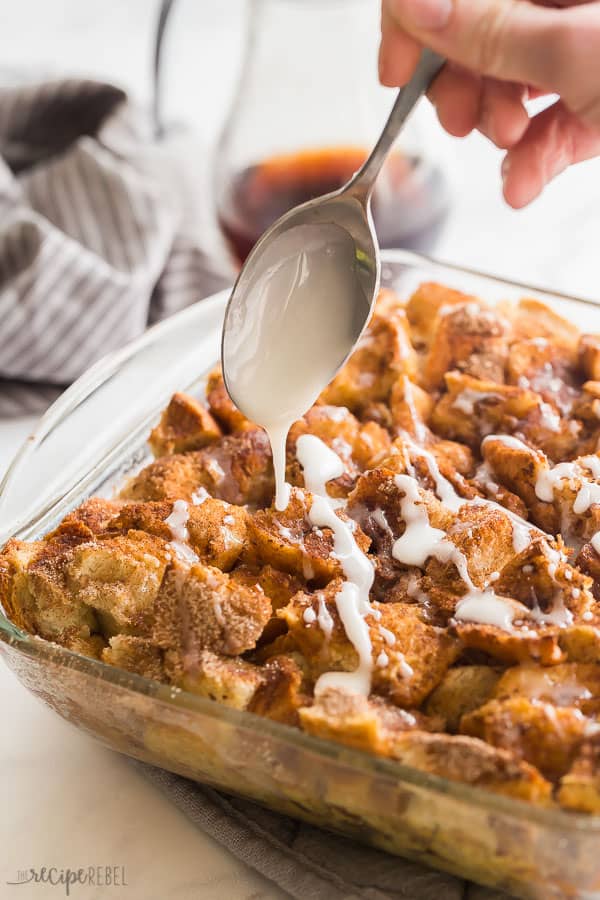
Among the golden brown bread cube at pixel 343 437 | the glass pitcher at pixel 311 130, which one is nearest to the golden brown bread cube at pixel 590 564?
A: the golden brown bread cube at pixel 343 437

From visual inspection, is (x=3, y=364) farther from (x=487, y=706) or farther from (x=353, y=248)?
(x=487, y=706)

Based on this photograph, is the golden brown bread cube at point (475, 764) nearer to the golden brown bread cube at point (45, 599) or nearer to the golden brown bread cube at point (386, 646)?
the golden brown bread cube at point (386, 646)

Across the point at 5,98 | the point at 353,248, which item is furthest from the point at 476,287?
the point at 5,98

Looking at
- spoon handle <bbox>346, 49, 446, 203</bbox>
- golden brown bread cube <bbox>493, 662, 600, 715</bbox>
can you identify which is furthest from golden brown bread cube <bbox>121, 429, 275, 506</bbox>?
golden brown bread cube <bbox>493, 662, 600, 715</bbox>

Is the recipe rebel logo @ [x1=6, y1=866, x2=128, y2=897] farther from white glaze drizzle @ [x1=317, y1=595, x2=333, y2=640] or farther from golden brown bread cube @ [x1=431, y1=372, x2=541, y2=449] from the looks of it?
golden brown bread cube @ [x1=431, y1=372, x2=541, y2=449]

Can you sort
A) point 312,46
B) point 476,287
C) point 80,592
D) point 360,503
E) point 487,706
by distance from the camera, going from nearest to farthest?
point 487,706, point 80,592, point 360,503, point 476,287, point 312,46

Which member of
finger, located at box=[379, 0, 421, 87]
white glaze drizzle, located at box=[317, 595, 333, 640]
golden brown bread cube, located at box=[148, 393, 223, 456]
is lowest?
golden brown bread cube, located at box=[148, 393, 223, 456]

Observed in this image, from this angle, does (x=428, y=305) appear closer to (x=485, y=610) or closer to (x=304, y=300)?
(x=304, y=300)
